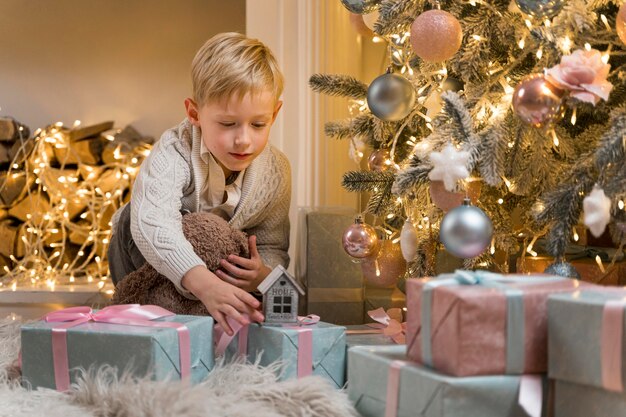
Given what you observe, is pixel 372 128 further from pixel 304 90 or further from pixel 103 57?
pixel 103 57

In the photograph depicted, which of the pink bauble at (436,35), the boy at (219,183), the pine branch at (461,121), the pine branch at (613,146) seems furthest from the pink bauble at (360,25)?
the pine branch at (613,146)

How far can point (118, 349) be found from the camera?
3.99ft

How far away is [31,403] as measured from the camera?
119 cm

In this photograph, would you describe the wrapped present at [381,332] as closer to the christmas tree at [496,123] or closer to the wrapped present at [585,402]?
the christmas tree at [496,123]

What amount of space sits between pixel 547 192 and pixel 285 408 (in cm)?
50

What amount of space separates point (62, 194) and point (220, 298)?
135 cm

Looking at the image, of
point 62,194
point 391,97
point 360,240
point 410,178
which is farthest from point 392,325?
point 62,194

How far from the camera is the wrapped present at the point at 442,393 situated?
3.26 feet

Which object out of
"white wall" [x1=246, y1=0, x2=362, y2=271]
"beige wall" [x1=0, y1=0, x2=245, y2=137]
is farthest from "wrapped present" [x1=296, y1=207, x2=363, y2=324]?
"beige wall" [x1=0, y1=0, x2=245, y2=137]

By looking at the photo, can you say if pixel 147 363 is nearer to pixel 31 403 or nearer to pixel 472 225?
pixel 31 403

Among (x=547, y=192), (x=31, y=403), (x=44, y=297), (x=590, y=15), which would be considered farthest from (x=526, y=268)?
(x=44, y=297)

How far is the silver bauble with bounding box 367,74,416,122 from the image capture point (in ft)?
4.82

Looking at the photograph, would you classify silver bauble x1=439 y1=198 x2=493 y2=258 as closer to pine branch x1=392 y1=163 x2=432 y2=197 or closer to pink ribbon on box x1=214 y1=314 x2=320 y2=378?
pine branch x1=392 y1=163 x2=432 y2=197

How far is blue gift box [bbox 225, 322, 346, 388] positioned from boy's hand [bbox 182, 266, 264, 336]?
35 millimetres
